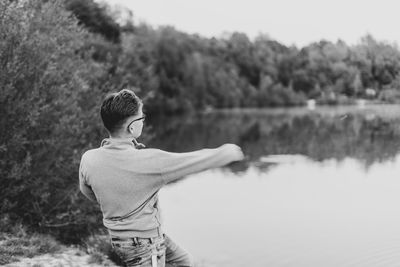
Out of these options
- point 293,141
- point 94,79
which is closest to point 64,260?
point 94,79

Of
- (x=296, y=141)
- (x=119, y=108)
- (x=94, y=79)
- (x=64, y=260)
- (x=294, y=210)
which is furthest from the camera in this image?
(x=296, y=141)

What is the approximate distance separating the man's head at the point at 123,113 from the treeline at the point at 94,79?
5635 mm

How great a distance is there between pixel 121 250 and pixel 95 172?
42 cm

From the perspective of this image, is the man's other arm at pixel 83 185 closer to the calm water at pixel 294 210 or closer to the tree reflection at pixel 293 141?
the calm water at pixel 294 210

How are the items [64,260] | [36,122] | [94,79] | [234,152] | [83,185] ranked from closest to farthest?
1. [234,152]
2. [83,185]
3. [64,260]
4. [36,122]
5. [94,79]

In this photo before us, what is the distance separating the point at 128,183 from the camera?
2.50 metres

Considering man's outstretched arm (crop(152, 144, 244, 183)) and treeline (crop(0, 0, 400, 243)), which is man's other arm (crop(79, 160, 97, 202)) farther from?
treeline (crop(0, 0, 400, 243))

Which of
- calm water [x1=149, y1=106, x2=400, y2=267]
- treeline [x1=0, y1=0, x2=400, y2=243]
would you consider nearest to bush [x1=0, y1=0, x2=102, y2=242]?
treeline [x1=0, y1=0, x2=400, y2=243]

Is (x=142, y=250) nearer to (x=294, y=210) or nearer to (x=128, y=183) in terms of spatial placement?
(x=128, y=183)

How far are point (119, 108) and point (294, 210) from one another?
40.4 feet

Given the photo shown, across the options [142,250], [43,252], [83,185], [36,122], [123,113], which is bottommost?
[43,252]

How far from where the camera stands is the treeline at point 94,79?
8.44 meters

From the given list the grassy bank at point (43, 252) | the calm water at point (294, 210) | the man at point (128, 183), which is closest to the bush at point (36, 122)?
the grassy bank at point (43, 252)

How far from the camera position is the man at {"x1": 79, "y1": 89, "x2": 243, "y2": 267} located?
2.48m
